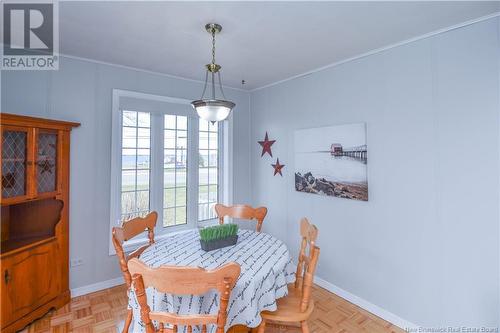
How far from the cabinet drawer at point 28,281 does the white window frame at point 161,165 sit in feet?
2.05

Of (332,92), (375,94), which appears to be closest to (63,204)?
(332,92)

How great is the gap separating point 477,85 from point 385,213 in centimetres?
127

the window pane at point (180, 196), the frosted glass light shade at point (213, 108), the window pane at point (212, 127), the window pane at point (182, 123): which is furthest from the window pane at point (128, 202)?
the frosted glass light shade at point (213, 108)

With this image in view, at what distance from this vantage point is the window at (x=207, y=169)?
3793 millimetres

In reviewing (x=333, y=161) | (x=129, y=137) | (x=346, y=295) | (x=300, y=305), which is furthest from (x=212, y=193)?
(x=300, y=305)

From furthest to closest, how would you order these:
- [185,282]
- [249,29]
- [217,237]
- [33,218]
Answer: [33,218]
[249,29]
[217,237]
[185,282]

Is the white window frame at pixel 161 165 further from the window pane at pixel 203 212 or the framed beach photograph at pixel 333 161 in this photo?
the framed beach photograph at pixel 333 161

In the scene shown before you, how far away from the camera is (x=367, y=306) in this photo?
8.63ft

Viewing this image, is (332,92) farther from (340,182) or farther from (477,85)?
(477,85)

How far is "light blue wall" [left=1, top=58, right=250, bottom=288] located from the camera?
104 inches

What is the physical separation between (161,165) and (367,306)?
2.85m

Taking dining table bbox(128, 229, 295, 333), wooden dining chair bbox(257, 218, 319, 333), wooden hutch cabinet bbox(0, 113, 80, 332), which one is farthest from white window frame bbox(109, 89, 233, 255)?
wooden dining chair bbox(257, 218, 319, 333)

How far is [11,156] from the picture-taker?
2.20 meters

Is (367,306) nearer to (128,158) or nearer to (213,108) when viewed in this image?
(213,108)
